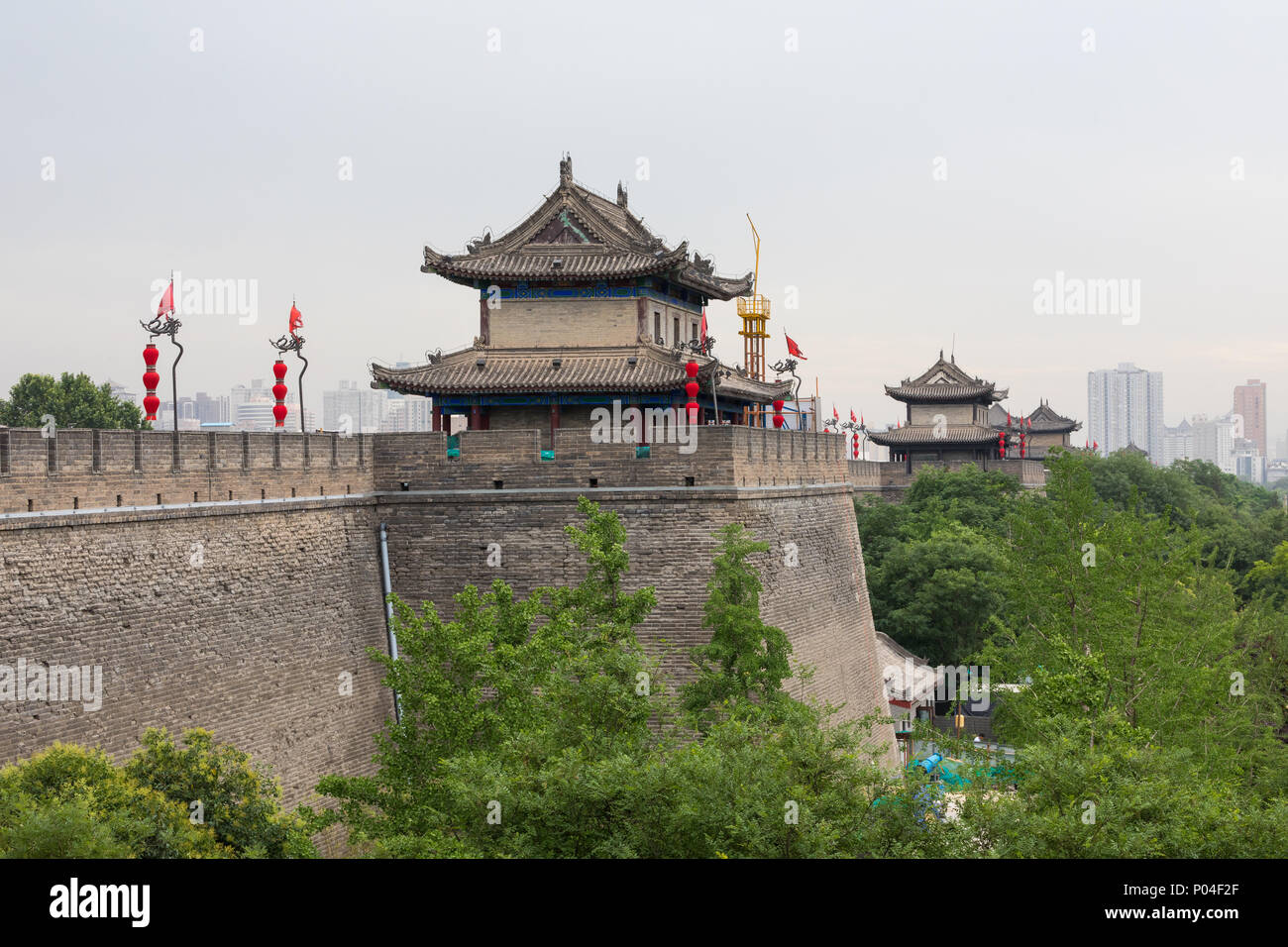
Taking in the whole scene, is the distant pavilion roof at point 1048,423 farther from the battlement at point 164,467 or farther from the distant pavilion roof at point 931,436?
the battlement at point 164,467

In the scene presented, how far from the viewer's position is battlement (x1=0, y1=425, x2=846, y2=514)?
12.3 metres

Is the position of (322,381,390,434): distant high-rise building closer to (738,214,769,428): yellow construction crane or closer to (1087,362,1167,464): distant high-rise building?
(738,214,769,428): yellow construction crane

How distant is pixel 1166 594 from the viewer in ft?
58.7

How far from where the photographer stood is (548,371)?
2030 cm

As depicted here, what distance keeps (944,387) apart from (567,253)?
27.5 metres

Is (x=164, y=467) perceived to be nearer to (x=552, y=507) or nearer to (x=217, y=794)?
(x=217, y=794)

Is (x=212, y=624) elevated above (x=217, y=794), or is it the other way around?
(x=212, y=624)

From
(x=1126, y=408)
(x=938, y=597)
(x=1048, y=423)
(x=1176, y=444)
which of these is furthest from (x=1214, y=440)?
(x=938, y=597)

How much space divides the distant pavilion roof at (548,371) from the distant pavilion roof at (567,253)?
1217 mm

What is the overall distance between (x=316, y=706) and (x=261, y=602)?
5.09ft

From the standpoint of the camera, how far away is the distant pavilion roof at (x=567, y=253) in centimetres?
2056

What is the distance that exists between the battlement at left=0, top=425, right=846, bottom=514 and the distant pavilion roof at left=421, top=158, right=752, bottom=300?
354cm
